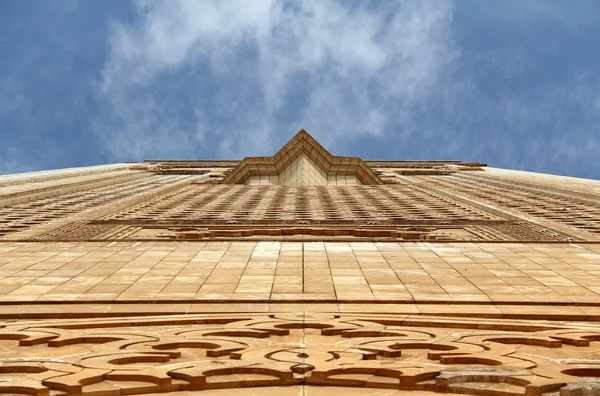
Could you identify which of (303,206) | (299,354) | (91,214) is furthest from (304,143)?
(299,354)

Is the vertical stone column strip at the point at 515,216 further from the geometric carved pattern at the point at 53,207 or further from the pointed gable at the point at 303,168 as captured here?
the geometric carved pattern at the point at 53,207

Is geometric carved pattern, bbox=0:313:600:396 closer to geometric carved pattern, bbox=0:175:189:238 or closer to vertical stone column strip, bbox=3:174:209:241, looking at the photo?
vertical stone column strip, bbox=3:174:209:241

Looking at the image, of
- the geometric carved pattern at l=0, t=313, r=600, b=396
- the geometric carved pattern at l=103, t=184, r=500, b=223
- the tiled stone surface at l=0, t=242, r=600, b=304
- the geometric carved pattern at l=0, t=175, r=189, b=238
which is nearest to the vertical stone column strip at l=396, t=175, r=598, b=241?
the geometric carved pattern at l=103, t=184, r=500, b=223

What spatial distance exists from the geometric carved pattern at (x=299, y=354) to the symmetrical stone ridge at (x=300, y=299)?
15mm

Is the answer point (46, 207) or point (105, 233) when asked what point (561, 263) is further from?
point (46, 207)

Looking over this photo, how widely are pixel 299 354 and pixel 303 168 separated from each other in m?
24.5

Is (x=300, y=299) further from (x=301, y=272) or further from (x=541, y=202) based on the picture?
(x=541, y=202)

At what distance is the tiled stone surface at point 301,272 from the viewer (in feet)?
23.6

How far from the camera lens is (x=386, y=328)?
544cm

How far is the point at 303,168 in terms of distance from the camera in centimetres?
2862

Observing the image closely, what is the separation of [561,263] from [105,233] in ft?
27.8

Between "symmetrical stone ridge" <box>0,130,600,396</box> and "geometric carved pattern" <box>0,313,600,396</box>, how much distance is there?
0.01m

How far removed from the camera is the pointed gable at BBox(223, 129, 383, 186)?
1129 inches

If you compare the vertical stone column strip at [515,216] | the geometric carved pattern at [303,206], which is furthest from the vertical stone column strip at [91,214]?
the vertical stone column strip at [515,216]
